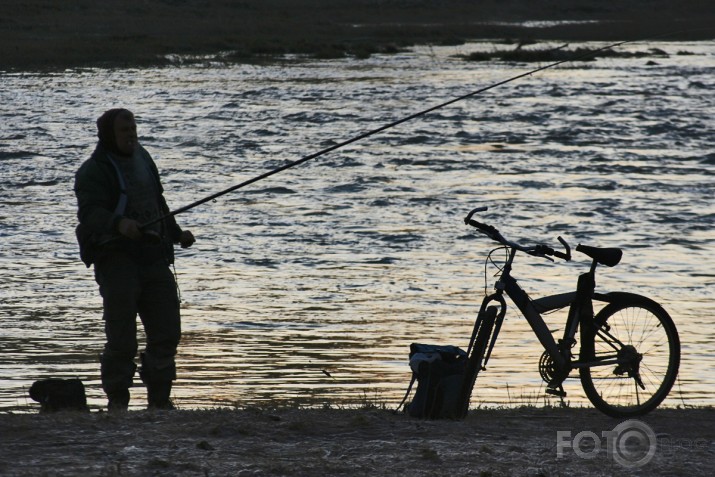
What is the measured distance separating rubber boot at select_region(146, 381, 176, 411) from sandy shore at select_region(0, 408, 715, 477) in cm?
54

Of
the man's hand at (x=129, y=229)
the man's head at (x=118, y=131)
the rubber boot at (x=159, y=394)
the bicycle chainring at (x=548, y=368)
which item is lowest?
the rubber boot at (x=159, y=394)

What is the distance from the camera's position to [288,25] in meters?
53.2

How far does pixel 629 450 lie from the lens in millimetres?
5957

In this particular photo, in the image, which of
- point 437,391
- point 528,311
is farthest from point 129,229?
point 528,311

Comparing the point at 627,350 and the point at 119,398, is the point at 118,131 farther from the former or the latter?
the point at 627,350

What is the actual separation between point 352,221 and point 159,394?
759 cm

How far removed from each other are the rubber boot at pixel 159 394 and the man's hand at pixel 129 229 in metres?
0.90

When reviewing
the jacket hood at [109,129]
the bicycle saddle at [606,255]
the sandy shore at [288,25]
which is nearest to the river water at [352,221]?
the bicycle saddle at [606,255]

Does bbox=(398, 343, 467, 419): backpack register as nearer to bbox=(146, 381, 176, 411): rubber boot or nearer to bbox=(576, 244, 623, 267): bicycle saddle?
bbox=(576, 244, 623, 267): bicycle saddle

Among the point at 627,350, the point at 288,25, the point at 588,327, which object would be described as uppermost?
the point at 588,327

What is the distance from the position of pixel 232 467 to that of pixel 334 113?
64.1 feet

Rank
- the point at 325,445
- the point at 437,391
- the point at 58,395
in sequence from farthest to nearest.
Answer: the point at 58,395 < the point at 437,391 < the point at 325,445

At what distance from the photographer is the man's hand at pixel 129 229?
21.0ft

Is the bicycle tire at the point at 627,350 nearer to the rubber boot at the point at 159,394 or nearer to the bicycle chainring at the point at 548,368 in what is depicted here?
the bicycle chainring at the point at 548,368
